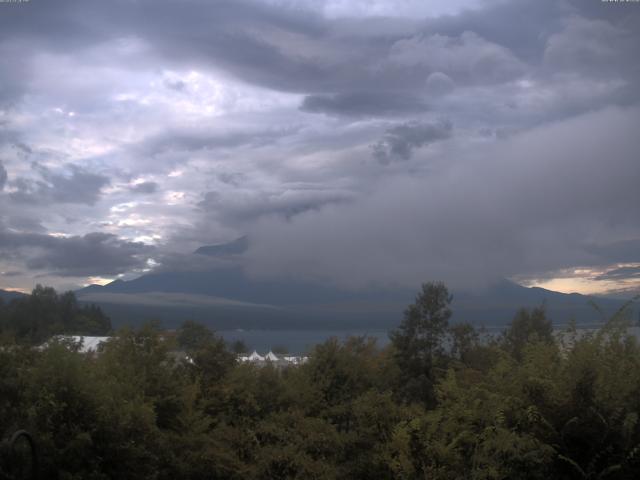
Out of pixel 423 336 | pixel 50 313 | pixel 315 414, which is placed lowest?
pixel 315 414

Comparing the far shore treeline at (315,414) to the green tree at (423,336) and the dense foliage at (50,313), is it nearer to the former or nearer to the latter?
the green tree at (423,336)

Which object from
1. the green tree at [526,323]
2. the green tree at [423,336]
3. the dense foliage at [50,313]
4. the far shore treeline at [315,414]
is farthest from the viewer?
the dense foliage at [50,313]

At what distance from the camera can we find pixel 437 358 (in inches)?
1555

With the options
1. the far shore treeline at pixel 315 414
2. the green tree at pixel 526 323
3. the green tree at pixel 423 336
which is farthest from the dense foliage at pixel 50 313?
the far shore treeline at pixel 315 414

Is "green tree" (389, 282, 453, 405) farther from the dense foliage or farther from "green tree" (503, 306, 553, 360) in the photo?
the dense foliage

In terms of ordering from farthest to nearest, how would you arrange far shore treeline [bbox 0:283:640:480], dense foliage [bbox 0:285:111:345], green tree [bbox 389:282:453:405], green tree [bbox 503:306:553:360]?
dense foliage [bbox 0:285:111:345], green tree [bbox 503:306:553:360], green tree [bbox 389:282:453:405], far shore treeline [bbox 0:283:640:480]

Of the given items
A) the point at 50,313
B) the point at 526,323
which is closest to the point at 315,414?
the point at 526,323

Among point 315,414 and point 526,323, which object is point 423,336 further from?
point 526,323

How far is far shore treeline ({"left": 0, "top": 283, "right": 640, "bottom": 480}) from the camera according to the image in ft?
38.8

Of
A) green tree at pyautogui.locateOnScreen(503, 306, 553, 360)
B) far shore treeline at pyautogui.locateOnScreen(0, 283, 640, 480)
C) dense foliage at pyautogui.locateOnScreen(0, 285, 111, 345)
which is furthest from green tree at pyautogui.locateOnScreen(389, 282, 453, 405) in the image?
dense foliage at pyautogui.locateOnScreen(0, 285, 111, 345)

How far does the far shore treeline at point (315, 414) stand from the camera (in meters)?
11.8

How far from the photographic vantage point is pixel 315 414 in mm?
26703

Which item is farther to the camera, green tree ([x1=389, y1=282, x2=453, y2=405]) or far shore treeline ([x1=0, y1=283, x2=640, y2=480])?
green tree ([x1=389, y1=282, x2=453, y2=405])

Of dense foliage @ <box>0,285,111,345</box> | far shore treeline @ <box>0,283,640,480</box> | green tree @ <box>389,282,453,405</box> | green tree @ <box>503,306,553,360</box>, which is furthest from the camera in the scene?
dense foliage @ <box>0,285,111,345</box>
